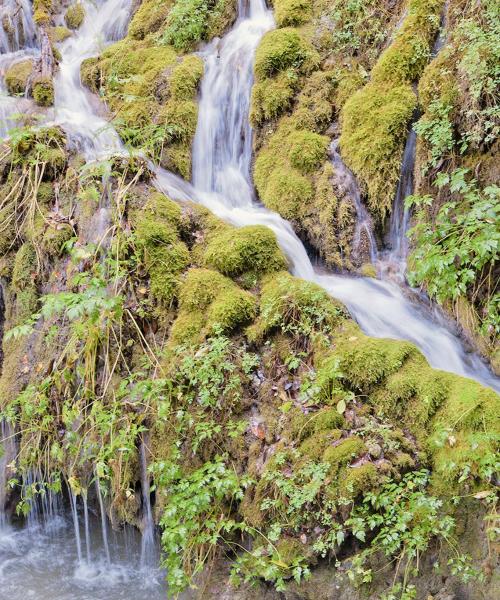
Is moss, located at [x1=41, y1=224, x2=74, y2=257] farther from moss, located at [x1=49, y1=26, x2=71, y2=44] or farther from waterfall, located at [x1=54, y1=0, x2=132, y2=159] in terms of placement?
moss, located at [x1=49, y1=26, x2=71, y2=44]

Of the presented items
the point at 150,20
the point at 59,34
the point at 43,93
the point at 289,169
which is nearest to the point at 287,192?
the point at 289,169

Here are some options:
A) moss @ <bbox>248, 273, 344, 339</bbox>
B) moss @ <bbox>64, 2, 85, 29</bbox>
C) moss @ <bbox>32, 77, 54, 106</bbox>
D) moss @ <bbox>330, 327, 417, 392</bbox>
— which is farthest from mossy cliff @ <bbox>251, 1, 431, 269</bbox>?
moss @ <bbox>64, 2, 85, 29</bbox>

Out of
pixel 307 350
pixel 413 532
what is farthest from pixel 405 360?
pixel 413 532

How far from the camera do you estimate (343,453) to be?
3527mm

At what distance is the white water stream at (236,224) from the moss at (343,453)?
4.95 ft

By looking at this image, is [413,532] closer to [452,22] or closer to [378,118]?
[378,118]

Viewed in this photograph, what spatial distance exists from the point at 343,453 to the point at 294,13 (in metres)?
6.50

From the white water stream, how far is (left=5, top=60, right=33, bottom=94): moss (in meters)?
0.50

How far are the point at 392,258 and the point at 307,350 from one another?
6.68 feet

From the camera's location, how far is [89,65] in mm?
8586

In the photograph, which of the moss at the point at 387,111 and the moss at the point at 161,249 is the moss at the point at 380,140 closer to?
the moss at the point at 387,111

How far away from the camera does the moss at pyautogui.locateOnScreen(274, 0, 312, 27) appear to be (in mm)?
7524

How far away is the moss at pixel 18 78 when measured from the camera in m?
8.10

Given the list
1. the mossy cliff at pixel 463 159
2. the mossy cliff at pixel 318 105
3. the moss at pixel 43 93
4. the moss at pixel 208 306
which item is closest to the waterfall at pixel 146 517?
the moss at pixel 208 306
